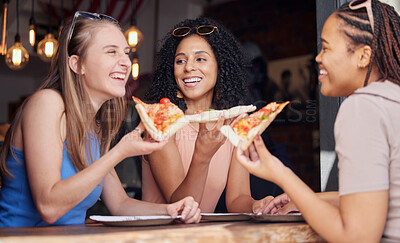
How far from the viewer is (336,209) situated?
4.37ft

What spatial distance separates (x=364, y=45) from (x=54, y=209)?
117cm

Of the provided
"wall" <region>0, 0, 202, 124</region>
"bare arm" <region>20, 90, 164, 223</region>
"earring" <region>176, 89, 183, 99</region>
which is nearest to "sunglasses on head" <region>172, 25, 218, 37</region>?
"earring" <region>176, 89, 183, 99</region>

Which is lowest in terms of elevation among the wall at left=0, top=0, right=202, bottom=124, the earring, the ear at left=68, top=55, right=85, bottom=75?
the earring

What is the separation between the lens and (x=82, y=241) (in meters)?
1.10

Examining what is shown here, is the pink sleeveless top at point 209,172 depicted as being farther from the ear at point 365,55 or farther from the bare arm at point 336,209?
the ear at point 365,55

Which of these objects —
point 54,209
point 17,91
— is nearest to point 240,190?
point 54,209

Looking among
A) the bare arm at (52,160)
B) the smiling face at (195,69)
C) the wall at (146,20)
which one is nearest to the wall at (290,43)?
the wall at (146,20)

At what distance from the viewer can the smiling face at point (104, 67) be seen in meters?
1.89

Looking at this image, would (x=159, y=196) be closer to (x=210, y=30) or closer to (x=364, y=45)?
(x=210, y=30)

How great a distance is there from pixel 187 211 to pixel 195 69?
1.00 meters

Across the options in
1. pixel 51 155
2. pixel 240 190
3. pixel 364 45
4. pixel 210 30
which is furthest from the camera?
pixel 210 30

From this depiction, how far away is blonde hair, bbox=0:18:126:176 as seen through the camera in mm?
1765

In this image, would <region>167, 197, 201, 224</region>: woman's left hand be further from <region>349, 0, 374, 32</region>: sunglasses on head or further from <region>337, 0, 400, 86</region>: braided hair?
<region>349, 0, 374, 32</region>: sunglasses on head

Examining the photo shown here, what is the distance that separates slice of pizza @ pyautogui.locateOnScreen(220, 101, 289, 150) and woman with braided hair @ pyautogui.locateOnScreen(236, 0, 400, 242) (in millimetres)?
51
